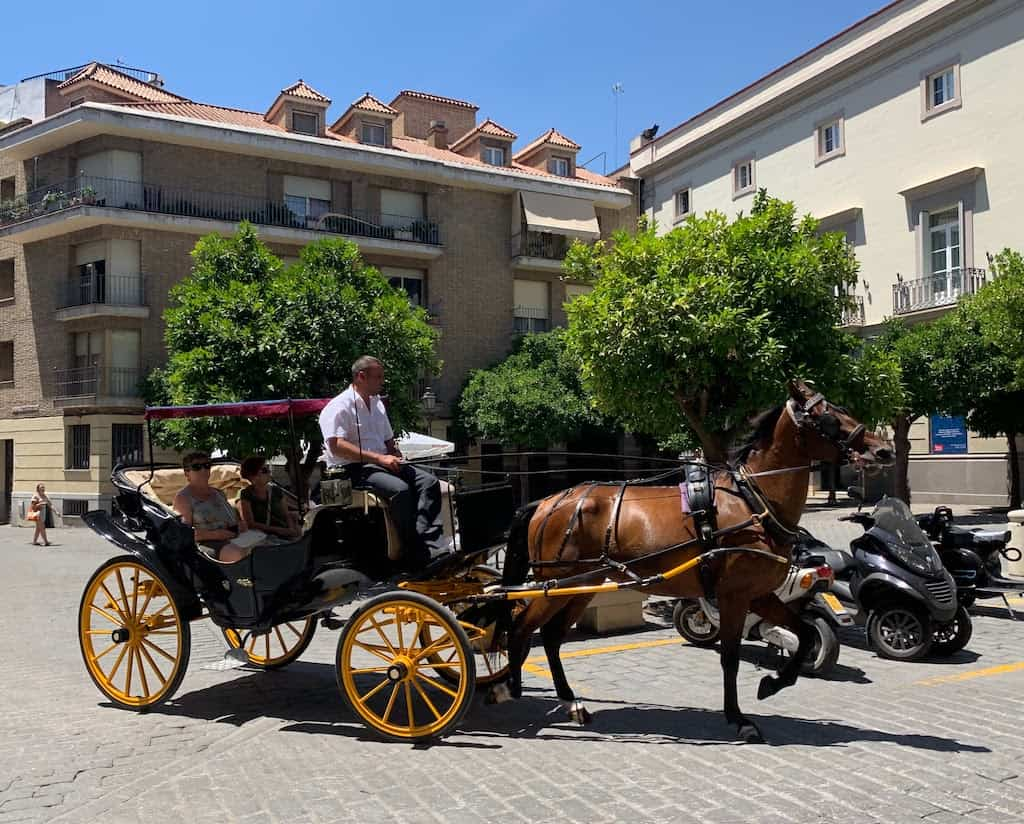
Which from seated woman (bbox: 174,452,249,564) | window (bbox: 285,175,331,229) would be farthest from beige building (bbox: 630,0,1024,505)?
seated woman (bbox: 174,452,249,564)

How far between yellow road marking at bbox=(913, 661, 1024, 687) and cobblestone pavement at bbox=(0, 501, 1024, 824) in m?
0.04

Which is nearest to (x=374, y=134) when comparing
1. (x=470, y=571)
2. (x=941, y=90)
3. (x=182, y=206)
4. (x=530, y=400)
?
(x=182, y=206)

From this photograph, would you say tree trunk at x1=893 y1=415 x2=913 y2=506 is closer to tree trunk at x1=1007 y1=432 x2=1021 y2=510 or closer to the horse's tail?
tree trunk at x1=1007 y1=432 x2=1021 y2=510

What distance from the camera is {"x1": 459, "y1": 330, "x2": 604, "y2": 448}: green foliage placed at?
29.5 m

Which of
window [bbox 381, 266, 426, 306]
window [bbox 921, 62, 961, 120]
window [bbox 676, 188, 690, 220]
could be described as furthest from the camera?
window [bbox 676, 188, 690, 220]

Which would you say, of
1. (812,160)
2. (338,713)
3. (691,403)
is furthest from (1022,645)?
(812,160)

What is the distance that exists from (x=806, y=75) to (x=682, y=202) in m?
6.85

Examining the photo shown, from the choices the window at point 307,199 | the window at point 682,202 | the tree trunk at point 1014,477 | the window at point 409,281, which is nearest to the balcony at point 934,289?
the tree trunk at point 1014,477

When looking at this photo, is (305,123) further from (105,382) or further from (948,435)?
(948,435)

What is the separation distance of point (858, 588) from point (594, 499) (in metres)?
3.13

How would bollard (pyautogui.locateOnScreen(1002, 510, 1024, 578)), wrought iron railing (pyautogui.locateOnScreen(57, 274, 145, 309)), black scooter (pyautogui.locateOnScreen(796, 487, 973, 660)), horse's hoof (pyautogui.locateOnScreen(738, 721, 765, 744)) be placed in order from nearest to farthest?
horse's hoof (pyautogui.locateOnScreen(738, 721, 765, 744)) → black scooter (pyautogui.locateOnScreen(796, 487, 973, 660)) → bollard (pyautogui.locateOnScreen(1002, 510, 1024, 578)) → wrought iron railing (pyautogui.locateOnScreen(57, 274, 145, 309))

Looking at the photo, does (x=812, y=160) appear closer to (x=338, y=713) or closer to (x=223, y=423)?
(x=223, y=423)

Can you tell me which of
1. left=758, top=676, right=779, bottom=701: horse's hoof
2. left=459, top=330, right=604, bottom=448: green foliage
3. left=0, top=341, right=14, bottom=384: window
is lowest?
left=758, top=676, right=779, bottom=701: horse's hoof

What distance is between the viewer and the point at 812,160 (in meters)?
30.6
